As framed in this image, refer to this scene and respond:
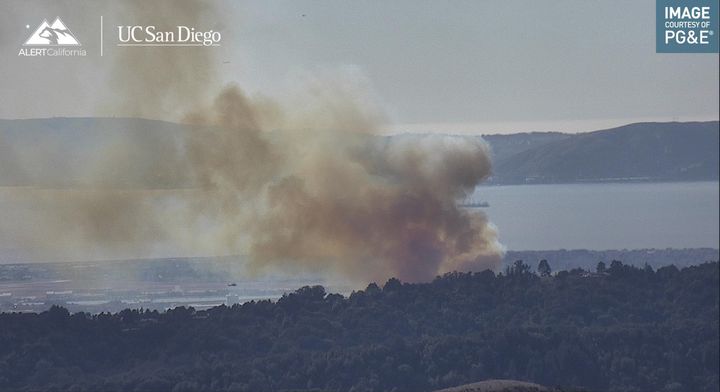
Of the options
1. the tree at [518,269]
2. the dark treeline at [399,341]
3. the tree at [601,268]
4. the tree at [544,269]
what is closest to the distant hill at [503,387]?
the dark treeline at [399,341]

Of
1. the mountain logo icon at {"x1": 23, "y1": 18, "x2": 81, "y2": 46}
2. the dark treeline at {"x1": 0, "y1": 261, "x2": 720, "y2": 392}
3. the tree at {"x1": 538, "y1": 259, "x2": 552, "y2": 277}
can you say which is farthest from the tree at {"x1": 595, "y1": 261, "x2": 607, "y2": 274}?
the mountain logo icon at {"x1": 23, "y1": 18, "x2": 81, "y2": 46}

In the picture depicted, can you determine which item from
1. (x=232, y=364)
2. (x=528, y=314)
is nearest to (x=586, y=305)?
(x=528, y=314)

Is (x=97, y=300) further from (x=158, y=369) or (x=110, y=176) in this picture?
(x=158, y=369)

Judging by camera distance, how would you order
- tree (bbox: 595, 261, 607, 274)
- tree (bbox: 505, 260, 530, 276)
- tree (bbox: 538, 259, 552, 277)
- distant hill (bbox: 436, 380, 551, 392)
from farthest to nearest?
tree (bbox: 595, 261, 607, 274)
tree (bbox: 538, 259, 552, 277)
tree (bbox: 505, 260, 530, 276)
distant hill (bbox: 436, 380, 551, 392)

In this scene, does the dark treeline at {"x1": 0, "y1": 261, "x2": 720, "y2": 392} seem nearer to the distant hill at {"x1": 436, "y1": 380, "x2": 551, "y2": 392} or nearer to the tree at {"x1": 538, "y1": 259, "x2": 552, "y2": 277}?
the tree at {"x1": 538, "y1": 259, "x2": 552, "y2": 277}

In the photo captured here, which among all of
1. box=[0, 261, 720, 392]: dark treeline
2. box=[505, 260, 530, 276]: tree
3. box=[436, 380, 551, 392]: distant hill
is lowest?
box=[436, 380, 551, 392]: distant hill

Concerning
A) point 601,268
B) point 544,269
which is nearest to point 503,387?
point 544,269
